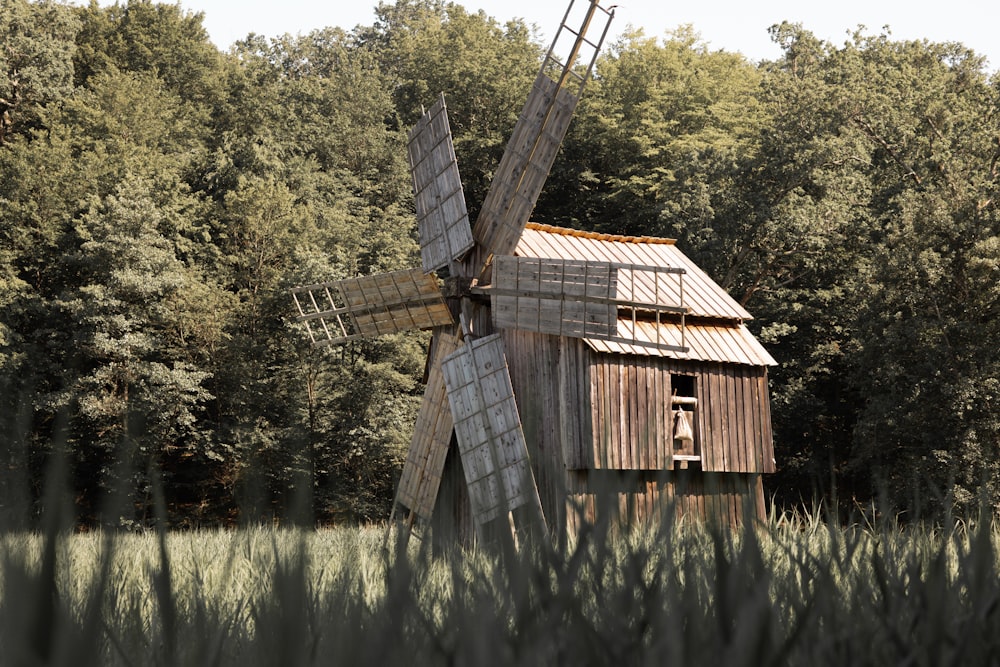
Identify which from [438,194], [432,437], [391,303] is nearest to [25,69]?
[438,194]

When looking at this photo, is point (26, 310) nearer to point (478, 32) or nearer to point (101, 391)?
point (101, 391)

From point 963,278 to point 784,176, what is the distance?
669 cm

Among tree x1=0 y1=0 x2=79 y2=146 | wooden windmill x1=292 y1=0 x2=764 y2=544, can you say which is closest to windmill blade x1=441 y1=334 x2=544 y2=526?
wooden windmill x1=292 y1=0 x2=764 y2=544

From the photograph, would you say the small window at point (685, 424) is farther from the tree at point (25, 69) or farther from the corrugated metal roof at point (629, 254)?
the tree at point (25, 69)

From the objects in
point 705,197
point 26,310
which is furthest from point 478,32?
point 26,310

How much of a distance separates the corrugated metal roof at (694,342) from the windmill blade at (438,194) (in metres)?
2.79

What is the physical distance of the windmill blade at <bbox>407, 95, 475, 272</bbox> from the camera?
669 inches

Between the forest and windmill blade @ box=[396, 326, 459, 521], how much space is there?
212 inches

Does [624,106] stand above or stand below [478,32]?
below

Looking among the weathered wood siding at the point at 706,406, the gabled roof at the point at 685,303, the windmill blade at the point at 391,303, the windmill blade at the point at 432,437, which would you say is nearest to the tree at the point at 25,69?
the windmill blade at the point at 391,303

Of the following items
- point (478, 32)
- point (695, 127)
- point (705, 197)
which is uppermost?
point (478, 32)

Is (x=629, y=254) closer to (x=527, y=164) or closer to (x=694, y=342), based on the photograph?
(x=694, y=342)

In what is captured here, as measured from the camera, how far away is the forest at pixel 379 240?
25.6 m

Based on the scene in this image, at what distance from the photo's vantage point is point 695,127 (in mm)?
41312
